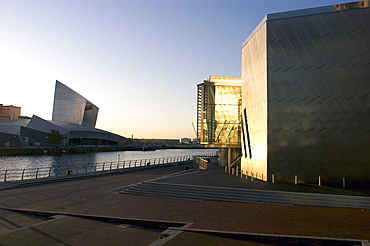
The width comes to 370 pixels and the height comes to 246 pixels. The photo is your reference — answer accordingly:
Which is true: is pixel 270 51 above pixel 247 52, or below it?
below

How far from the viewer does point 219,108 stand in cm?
3591

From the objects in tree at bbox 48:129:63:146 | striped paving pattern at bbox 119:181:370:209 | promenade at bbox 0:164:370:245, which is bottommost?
promenade at bbox 0:164:370:245

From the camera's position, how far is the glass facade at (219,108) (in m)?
35.2

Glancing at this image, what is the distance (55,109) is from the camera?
116m

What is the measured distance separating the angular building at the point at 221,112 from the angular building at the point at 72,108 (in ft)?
274

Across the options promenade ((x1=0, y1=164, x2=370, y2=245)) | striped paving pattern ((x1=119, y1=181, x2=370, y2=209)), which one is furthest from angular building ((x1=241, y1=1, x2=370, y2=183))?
promenade ((x1=0, y1=164, x2=370, y2=245))

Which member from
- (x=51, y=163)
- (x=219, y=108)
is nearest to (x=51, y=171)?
(x=51, y=163)

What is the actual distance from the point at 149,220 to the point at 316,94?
623 inches

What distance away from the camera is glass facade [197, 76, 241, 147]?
35.2 m

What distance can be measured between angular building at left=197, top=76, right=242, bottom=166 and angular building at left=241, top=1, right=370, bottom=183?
1167 cm

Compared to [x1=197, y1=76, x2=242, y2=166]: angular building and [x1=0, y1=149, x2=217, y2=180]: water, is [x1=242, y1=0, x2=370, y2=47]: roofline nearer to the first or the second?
[x1=197, y1=76, x2=242, y2=166]: angular building

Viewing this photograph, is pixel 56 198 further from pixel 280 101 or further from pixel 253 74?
pixel 253 74

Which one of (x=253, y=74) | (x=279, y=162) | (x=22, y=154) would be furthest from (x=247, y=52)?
(x=22, y=154)

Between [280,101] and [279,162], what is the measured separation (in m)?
4.70
